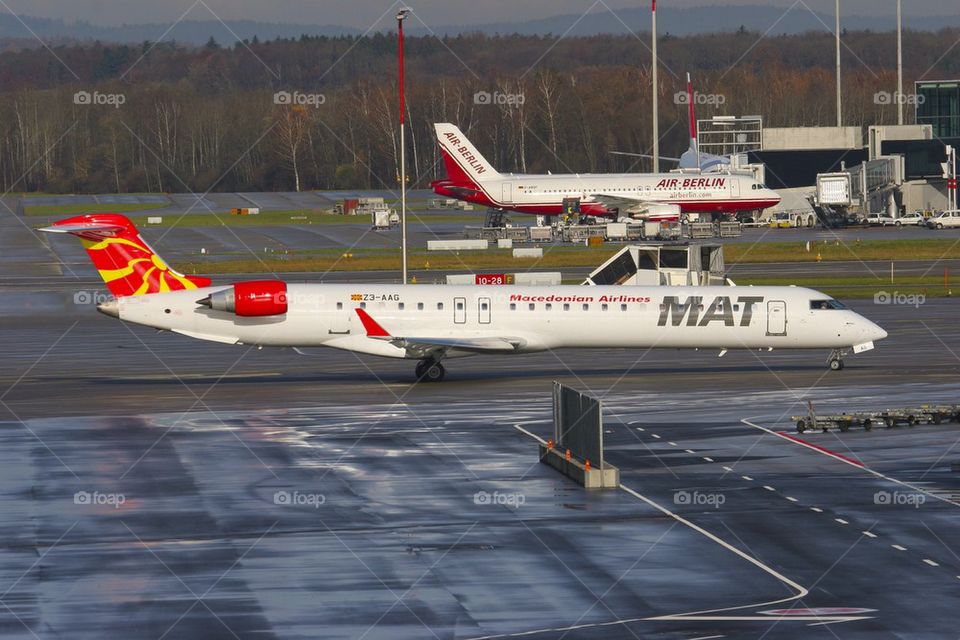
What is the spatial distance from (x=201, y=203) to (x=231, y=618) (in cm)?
14670

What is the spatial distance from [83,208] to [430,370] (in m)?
111

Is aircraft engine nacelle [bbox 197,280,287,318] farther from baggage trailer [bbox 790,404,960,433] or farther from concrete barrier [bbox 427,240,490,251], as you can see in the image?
concrete barrier [bbox 427,240,490,251]

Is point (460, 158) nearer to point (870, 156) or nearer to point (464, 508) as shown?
point (870, 156)

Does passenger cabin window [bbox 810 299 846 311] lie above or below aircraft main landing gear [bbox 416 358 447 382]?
above

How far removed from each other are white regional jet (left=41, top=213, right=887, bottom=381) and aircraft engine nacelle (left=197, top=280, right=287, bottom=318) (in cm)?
3

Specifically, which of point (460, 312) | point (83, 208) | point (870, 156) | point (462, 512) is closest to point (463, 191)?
point (870, 156)

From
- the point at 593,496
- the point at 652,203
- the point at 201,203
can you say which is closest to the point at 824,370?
the point at 593,496

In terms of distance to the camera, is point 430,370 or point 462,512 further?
point 430,370

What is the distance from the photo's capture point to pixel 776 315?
148ft

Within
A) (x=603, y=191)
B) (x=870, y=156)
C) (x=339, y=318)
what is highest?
(x=870, y=156)

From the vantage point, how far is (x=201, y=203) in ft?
533

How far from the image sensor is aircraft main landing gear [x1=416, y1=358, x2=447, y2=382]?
4462 centimetres

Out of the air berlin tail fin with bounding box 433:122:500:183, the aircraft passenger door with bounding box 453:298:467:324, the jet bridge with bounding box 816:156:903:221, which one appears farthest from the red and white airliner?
the aircraft passenger door with bounding box 453:298:467:324

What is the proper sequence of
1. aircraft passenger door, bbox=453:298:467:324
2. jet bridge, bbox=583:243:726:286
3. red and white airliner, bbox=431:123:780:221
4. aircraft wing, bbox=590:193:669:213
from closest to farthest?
aircraft passenger door, bbox=453:298:467:324
jet bridge, bbox=583:243:726:286
aircraft wing, bbox=590:193:669:213
red and white airliner, bbox=431:123:780:221
